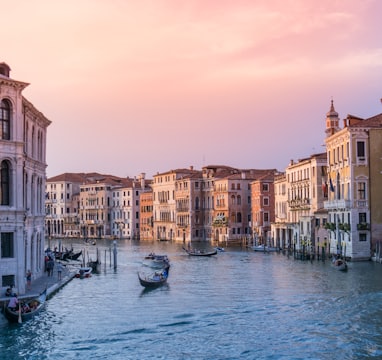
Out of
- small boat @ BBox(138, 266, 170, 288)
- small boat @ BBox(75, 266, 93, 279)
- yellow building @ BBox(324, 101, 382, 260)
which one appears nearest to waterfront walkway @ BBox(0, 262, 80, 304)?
small boat @ BBox(75, 266, 93, 279)

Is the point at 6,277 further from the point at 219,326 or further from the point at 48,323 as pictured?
the point at 219,326

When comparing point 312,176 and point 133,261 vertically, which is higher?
point 312,176

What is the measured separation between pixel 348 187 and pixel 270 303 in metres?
15.3

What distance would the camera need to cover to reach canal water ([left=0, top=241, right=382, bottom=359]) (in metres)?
14.6

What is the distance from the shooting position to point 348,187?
114 ft

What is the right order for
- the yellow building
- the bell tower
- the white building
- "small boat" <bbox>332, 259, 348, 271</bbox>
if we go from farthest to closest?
the bell tower → the yellow building → "small boat" <bbox>332, 259, 348, 271</bbox> → the white building

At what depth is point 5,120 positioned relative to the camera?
18.7m

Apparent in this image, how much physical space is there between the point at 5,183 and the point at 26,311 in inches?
139

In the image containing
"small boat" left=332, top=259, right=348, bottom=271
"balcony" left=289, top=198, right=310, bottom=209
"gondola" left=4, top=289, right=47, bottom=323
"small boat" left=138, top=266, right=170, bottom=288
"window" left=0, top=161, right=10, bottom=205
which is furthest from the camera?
"balcony" left=289, top=198, right=310, bottom=209

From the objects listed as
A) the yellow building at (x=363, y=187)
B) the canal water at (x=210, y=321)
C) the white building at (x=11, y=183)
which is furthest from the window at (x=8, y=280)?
the yellow building at (x=363, y=187)

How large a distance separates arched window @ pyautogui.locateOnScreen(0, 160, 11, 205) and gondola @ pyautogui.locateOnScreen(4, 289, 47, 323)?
8.86 feet

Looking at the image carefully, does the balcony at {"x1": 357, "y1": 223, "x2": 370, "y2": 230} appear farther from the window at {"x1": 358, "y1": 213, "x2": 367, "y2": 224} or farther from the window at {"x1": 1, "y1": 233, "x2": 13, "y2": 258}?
the window at {"x1": 1, "y1": 233, "x2": 13, "y2": 258}

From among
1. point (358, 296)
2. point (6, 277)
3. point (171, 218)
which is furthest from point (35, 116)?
point (171, 218)

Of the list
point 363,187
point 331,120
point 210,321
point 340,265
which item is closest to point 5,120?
point 210,321
